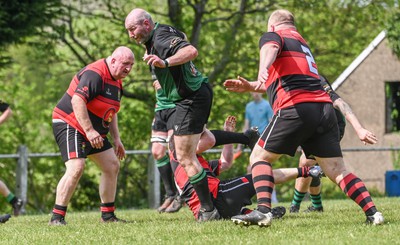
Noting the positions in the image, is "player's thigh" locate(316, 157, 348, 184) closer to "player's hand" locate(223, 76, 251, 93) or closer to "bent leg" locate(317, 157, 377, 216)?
"bent leg" locate(317, 157, 377, 216)

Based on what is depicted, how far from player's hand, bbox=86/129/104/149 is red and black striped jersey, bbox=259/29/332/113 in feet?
6.86

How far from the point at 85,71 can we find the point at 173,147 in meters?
1.27

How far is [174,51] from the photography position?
9.09 metres

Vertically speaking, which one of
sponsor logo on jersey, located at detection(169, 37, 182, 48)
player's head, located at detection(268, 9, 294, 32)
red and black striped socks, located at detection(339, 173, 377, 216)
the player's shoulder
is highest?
player's head, located at detection(268, 9, 294, 32)

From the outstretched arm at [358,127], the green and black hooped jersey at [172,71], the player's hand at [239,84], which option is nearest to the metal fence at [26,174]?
the green and black hooped jersey at [172,71]

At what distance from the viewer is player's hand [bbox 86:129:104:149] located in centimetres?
923

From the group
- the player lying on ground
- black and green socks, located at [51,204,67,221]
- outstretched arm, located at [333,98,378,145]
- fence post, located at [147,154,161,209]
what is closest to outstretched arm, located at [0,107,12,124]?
black and green socks, located at [51,204,67,221]

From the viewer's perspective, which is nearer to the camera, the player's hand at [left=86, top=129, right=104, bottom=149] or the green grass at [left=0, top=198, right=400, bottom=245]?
the green grass at [left=0, top=198, right=400, bottom=245]

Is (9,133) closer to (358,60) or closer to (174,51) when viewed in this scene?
(358,60)

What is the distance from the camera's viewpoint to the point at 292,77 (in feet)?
26.1

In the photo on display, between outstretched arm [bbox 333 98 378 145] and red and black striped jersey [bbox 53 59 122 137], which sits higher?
red and black striped jersey [bbox 53 59 122 137]

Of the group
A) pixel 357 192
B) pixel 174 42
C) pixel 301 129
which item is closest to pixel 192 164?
pixel 174 42

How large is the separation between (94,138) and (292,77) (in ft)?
7.77

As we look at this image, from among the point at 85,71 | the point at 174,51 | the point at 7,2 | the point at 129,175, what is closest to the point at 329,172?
the point at 174,51
